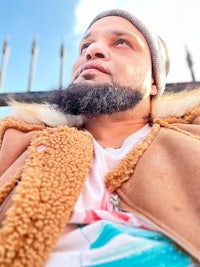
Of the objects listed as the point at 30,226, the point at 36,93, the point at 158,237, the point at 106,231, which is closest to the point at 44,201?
the point at 30,226

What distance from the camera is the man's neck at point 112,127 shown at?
4.00ft

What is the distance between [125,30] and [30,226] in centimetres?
119

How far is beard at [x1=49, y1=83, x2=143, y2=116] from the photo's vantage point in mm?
1181

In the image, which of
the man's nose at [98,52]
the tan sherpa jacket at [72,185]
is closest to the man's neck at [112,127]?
the tan sherpa jacket at [72,185]

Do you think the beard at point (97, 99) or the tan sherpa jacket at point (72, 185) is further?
the beard at point (97, 99)

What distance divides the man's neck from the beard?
5cm

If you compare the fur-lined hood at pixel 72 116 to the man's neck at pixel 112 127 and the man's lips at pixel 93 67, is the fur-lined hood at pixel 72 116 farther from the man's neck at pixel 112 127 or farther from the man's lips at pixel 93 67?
the man's lips at pixel 93 67

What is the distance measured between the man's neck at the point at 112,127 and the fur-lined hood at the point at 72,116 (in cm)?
8

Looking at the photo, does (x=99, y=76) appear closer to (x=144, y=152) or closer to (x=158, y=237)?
(x=144, y=152)

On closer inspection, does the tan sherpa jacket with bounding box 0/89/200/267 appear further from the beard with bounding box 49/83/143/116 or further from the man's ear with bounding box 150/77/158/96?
the man's ear with bounding box 150/77/158/96

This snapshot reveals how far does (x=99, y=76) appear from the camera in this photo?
1219mm

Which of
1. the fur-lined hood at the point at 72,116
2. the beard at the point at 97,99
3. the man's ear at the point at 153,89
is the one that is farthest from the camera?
the man's ear at the point at 153,89

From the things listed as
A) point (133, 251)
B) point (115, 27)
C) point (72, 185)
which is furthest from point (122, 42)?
point (133, 251)

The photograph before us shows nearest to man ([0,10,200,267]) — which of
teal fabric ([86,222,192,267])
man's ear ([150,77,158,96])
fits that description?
teal fabric ([86,222,192,267])
